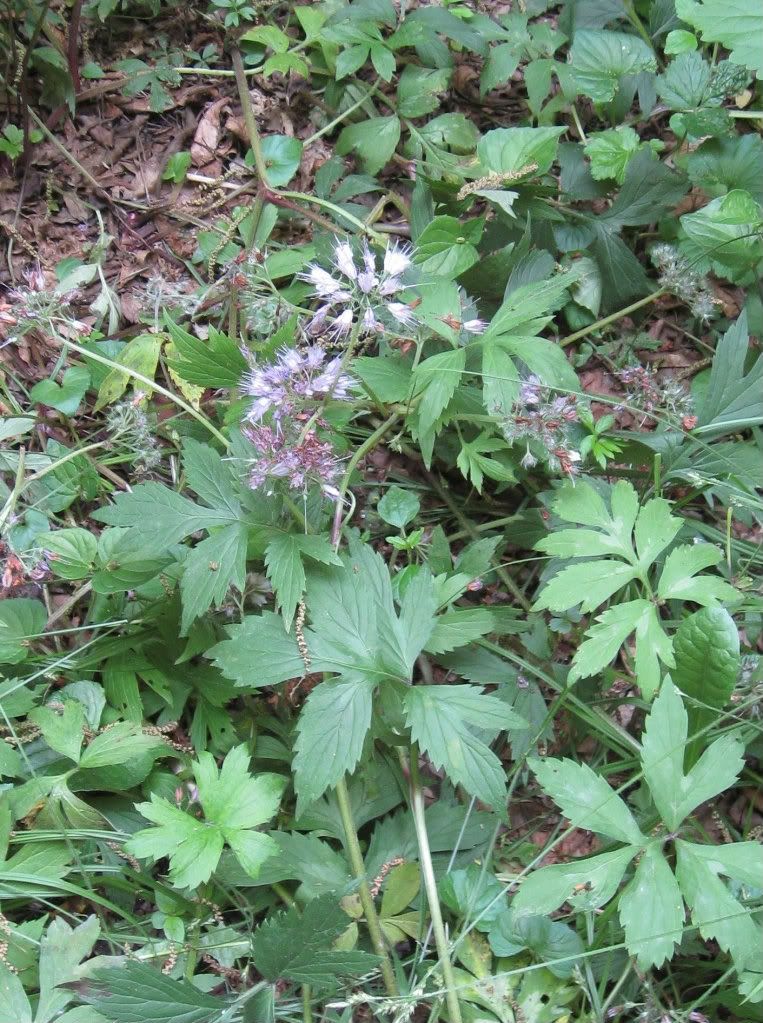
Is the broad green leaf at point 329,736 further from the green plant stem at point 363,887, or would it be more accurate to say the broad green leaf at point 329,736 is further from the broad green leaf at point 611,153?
the broad green leaf at point 611,153

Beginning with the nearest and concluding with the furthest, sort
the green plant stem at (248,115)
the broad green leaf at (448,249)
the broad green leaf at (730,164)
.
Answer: the broad green leaf at (448,249) → the broad green leaf at (730,164) → the green plant stem at (248,115)

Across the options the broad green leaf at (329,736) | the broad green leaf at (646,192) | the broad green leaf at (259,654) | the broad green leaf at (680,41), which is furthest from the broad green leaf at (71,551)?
the broad green leaf at (680,41)

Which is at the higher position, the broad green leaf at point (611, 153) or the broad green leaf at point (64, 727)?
the broad green leaf at point (611, 153)

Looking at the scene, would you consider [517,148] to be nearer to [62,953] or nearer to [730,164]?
[730,164]

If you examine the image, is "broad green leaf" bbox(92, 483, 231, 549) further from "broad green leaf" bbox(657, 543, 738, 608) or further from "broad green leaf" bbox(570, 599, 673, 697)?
"broad green leaf" bbox(657, 543, 738, 608)

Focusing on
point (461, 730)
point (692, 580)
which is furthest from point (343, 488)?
point (692, 580)

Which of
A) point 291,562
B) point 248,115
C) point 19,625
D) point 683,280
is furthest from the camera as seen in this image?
point 248,115

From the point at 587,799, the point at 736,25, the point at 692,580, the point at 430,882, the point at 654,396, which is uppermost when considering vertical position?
the point at 736,25
